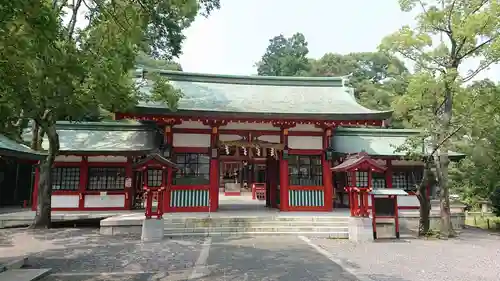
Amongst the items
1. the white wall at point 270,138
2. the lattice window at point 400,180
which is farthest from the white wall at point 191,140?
the lattice window at point 400,180

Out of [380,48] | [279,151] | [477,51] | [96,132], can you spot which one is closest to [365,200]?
[279,151]

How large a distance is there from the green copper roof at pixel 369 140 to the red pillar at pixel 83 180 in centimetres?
1205

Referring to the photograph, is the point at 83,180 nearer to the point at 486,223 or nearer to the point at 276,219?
the point at 276,219

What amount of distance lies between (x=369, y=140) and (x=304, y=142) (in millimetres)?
5191

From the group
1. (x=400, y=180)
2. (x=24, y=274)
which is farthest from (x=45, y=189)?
(x=400, y=180)

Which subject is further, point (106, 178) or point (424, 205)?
point (106, 178)

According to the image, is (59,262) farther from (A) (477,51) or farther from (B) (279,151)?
(A) (477,51)

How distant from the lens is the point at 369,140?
18641 mm

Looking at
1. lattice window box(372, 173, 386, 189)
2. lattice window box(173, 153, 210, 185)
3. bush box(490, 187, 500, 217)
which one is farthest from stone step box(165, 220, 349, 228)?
bush box(490, 187, 500, 217)

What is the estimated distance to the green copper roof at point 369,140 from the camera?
1738 centimetres

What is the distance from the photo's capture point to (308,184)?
49.3 ft

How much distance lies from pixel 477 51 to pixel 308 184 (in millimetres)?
8103

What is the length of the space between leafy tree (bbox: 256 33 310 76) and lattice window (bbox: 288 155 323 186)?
1759 inches

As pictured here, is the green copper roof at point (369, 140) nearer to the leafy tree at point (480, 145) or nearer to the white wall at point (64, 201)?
the leafy tree at point (480, 145)
